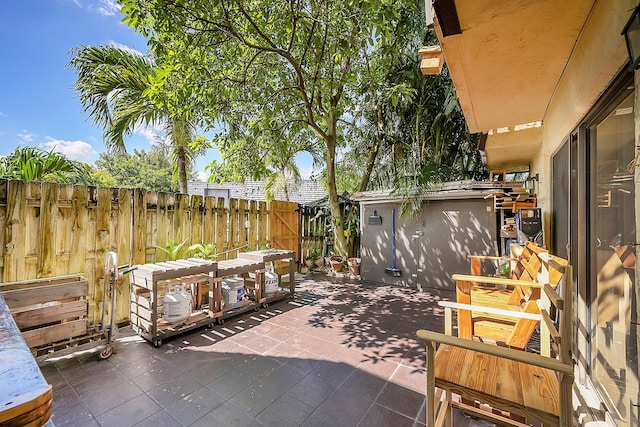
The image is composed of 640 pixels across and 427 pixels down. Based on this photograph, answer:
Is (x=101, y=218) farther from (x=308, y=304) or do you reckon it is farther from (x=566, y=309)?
(x=566, y=309)

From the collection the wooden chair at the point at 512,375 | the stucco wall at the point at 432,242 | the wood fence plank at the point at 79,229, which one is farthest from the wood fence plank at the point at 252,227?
the wooden chair at the point at 512,375

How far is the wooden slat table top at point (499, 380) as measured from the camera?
125 centimetres

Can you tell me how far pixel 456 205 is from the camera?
5160 millimetres

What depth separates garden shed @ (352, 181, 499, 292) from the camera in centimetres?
493

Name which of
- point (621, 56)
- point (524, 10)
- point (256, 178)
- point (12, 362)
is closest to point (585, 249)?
point (621, 56)

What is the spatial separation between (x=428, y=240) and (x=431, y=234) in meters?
0.13

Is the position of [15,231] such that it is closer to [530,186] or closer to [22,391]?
[22,391]

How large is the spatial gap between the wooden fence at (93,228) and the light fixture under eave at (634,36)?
4.52 meters

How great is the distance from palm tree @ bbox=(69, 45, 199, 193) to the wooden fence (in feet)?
5.39

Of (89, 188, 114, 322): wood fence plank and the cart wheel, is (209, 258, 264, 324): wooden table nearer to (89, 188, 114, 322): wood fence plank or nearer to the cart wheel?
the cart wheel

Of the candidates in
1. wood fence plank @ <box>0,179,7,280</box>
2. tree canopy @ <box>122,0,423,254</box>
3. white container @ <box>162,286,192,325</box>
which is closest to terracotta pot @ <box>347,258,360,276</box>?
tree canopy @ <box>122,0,423,254</box>

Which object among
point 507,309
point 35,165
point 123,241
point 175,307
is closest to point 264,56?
point 35,165

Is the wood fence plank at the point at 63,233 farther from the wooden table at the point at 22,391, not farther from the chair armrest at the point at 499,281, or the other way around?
the chair armrest at the point at 499,281

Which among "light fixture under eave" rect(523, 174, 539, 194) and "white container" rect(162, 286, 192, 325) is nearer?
"white container" rect(162, 286, 192, 325)
